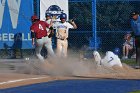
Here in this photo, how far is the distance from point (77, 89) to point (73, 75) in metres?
3.42

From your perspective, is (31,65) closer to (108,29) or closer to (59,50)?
(59,50)

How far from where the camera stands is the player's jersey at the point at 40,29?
1855 centimetres

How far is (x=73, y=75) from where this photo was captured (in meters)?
16.2

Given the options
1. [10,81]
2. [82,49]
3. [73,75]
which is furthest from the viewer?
[82,49]

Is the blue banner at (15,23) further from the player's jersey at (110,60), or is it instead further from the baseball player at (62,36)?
the player's jersey at (110,60)

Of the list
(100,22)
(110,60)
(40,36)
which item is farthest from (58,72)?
(100,22)

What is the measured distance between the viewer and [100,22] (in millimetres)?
24406

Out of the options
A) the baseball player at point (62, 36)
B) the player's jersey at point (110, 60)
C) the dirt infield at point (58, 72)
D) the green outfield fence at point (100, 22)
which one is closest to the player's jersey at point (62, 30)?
the baseball player at point (62, 36)

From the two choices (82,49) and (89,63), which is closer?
(89,63)

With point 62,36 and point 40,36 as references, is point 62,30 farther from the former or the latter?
point 40,36

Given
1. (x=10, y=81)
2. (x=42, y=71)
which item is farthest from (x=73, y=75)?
(x=10, y=81)

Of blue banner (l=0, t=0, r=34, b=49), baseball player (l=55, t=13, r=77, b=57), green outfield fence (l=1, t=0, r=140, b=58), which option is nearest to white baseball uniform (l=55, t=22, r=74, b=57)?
baseball player (l=55, t=13, r=77, b=57)

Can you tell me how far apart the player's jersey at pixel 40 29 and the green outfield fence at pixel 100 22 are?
3973mm

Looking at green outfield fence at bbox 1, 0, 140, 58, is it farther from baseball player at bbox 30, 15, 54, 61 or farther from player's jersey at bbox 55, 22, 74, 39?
A: baseball player at bbox 30, 15, 54, 61
